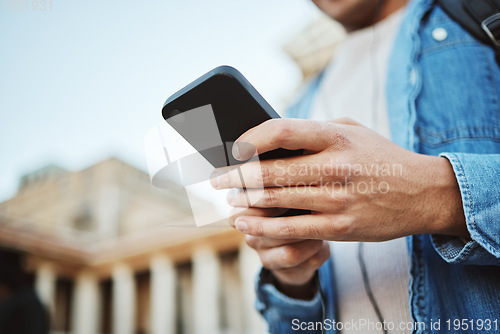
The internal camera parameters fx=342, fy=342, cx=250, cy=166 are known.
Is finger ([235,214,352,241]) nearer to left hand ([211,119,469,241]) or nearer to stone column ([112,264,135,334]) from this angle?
left hand ([211,119,469,241])

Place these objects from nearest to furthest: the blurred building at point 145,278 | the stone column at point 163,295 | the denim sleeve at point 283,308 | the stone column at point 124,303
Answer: the denim sleeve at point 283,308
the blurred building at point 145,278
the stone column at point 163,295
the stone column at point 124,303

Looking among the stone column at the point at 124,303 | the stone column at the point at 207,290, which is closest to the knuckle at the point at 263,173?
the stone column at the point at 207,290

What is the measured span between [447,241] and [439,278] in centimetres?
8

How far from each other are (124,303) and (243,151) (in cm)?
545

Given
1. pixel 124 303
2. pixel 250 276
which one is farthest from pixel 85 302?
→ pixel 250 276

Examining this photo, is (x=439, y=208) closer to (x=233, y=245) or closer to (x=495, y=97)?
(x=495, y=97)

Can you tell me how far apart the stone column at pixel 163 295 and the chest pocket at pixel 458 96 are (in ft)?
14.3

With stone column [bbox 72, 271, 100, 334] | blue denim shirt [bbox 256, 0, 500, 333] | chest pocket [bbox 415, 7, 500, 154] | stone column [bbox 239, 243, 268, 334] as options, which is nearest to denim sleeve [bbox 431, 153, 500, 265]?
blue denim shirt [bbox 256, 0, 500, 333]

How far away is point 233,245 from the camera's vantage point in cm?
399

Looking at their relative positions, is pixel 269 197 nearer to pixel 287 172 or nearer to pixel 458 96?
pixel 287 172

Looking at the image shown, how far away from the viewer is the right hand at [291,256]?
45 cm

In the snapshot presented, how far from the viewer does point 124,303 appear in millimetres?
5078

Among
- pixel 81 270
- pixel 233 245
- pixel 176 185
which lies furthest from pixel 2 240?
pixel 176 185

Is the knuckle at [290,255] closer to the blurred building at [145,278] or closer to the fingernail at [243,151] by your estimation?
the fingernail at [243,151]
